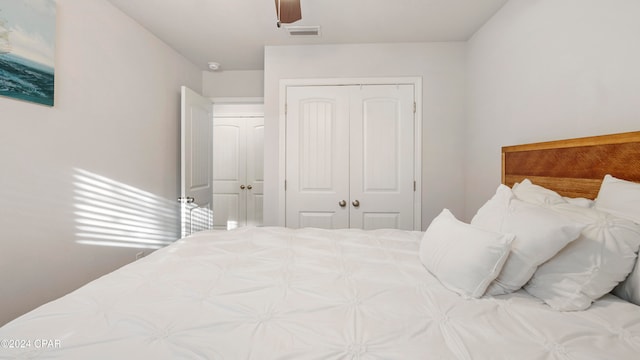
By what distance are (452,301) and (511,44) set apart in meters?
2.08

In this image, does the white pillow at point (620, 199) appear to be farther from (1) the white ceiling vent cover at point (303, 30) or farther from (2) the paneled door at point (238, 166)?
(2) the paneled door at point (238, 166)

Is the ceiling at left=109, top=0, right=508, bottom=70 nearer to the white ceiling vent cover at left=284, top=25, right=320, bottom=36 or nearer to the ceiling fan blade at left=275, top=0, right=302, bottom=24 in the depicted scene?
the white ceiling vent cover at left=284, top=25, right=320, bottom=36

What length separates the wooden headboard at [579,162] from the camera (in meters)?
1.15

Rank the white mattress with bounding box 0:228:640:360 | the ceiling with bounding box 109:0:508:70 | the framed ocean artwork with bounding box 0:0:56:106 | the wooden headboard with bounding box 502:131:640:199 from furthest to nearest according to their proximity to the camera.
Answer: the ceiling with bounding box 109:0:508:70 → the framed ocean artwork with bounding box 0:0:56:106 → the wooden headboard with bounding box 502:131:640:199 → the white mattress with bounding box 0:228:640:360

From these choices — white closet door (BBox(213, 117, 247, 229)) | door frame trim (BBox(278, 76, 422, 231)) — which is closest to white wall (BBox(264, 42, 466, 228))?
door frame trim (BBox(278, 76, 422, 231))

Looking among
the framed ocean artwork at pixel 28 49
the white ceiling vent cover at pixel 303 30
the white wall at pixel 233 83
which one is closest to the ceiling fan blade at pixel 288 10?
the white ceiling vent cover at pixel 303 30

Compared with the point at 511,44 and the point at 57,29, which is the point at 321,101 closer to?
the point at 511,44

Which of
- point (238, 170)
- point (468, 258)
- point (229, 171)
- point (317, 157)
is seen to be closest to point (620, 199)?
point (468, 258)

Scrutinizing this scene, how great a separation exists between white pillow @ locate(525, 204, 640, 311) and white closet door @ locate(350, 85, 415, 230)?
1.93 metres

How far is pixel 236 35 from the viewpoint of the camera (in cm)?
269

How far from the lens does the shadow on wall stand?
2.01m

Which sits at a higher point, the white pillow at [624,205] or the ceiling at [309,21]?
the ceiling at [309,21]

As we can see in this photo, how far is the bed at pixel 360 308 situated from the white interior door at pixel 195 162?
160 cm

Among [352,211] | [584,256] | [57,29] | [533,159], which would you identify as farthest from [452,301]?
[57,29]
